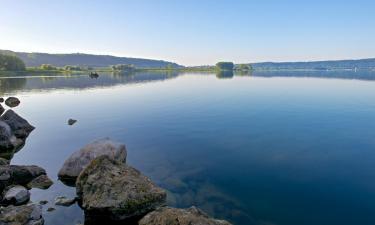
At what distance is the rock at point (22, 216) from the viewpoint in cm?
1413

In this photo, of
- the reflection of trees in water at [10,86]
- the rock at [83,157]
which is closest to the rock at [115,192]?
the rock at [83,157]

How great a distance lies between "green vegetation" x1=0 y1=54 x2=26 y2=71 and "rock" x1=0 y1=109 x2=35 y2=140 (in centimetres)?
17726

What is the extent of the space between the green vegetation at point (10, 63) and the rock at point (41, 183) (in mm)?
195918

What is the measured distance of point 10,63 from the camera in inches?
7323

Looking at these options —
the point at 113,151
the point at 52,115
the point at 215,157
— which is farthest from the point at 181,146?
the point at 52,115

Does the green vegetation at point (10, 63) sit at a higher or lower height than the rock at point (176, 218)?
higher

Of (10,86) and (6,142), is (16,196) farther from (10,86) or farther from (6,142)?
(10,86)

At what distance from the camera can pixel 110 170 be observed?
17188 millimetres

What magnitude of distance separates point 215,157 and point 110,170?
1172 centimetres

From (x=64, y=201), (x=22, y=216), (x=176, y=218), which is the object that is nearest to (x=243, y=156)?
(x=176, y=218)

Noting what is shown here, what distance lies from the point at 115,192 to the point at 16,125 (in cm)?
2652

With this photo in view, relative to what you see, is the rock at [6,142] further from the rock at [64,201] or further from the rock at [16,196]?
Result: the rock at [64,201]

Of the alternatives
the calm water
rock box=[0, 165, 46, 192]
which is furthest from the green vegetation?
rock box=[0, 165, 46, 192]

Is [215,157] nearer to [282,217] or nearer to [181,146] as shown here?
[181,146]
